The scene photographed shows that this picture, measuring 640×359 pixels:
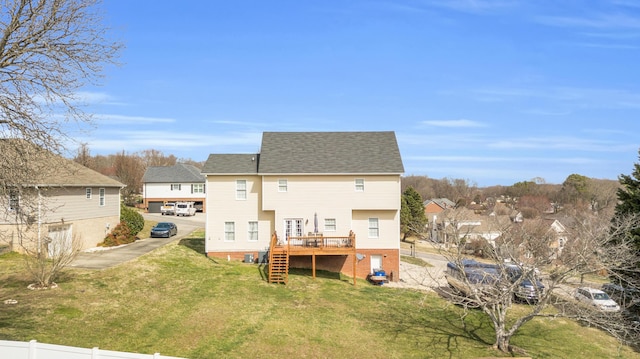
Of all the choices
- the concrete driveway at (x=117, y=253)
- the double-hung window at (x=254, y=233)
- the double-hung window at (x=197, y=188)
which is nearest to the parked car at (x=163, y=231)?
the concrete driveway at (x=117, y=253)

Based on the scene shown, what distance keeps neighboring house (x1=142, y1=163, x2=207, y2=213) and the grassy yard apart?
36.5 meters

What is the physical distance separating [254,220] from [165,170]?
122 feet

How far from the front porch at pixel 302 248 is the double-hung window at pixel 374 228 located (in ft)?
6.83

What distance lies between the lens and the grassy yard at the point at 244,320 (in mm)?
16297

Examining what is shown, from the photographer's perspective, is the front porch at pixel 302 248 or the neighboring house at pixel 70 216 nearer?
the neighboring house at pixel 70 216

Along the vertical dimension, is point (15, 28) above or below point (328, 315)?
above

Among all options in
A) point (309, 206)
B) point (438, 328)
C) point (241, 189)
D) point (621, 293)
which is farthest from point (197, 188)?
point (621, 293)

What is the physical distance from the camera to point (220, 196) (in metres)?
31.4

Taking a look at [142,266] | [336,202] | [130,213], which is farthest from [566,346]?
[130,213]

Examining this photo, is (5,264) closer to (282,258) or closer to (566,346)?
(282,258)

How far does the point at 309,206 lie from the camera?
30.7 metres

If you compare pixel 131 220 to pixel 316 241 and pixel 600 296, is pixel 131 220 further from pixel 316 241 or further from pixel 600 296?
pixel 600 296

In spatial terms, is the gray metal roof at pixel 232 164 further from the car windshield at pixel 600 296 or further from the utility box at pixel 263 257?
the car windshield at pixel 600 296

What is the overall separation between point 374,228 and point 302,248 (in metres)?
5.94
